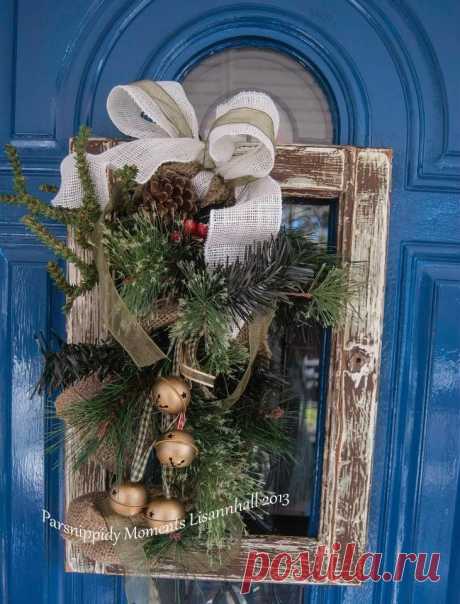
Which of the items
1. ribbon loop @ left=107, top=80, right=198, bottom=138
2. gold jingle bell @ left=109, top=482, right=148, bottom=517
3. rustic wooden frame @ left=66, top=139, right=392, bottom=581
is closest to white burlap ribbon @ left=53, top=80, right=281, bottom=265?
ribbon loop @ left=107, top=80, right=198, bottom=138

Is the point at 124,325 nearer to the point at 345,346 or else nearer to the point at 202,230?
the point at 202,230

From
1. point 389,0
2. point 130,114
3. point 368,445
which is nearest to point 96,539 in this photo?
point 368,445

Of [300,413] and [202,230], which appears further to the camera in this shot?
[300,413]

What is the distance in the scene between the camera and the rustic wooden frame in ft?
2.25

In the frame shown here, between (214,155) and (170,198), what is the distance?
0.22ft

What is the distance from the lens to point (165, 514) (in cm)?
56

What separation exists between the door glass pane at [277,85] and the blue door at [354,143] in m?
0.01

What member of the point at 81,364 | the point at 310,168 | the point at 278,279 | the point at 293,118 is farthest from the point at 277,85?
the point at 81,364

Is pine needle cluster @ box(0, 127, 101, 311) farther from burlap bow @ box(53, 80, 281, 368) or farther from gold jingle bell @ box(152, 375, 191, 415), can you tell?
gold jingle bell @ box(152, 375, 191, 415)

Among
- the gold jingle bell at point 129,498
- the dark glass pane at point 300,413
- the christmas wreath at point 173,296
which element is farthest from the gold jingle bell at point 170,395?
the dark glass pane at point 300,413

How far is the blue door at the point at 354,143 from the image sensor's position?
727 mm

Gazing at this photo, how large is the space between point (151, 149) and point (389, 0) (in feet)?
1.48

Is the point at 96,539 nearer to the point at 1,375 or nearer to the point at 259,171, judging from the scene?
the point at 1,375

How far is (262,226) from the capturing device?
0.53 metres
